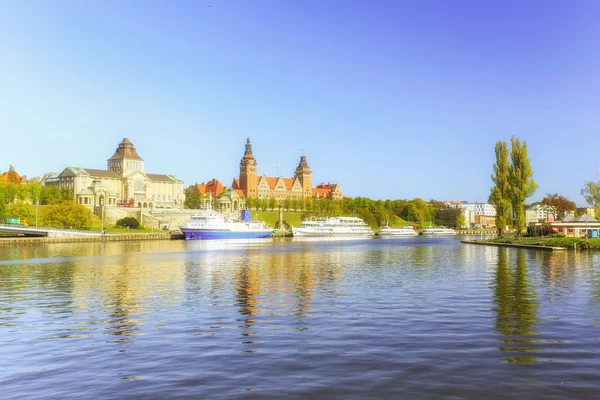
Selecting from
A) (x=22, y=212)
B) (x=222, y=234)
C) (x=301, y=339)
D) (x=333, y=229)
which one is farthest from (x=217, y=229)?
(x=301, y=339)

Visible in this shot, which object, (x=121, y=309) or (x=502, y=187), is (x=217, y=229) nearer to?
(x=502, y=187)

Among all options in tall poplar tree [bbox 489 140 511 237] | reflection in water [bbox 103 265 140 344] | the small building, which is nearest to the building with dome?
tall poplar tree [bbox 489 140 511 237]

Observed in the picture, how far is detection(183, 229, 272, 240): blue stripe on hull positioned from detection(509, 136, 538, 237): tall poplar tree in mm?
69247

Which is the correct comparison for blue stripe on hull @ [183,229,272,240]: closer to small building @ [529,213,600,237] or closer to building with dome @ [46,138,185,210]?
building with dome @ [46,138,185,210]

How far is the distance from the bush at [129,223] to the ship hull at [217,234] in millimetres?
26607

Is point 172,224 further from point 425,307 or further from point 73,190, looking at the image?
point 425,307

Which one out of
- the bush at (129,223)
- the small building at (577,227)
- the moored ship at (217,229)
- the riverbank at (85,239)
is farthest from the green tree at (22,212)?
the small building at (577,227)

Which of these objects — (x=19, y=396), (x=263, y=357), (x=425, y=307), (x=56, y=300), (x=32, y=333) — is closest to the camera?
(x=19, y=396)

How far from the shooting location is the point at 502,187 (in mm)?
85875

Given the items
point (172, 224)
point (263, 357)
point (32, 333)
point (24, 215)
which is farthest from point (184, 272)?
point (172, 224)

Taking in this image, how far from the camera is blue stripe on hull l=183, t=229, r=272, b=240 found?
128625mm

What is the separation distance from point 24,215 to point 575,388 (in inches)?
5388

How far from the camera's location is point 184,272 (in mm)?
44000

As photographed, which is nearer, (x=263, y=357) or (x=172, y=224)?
(x=263, y=357)
